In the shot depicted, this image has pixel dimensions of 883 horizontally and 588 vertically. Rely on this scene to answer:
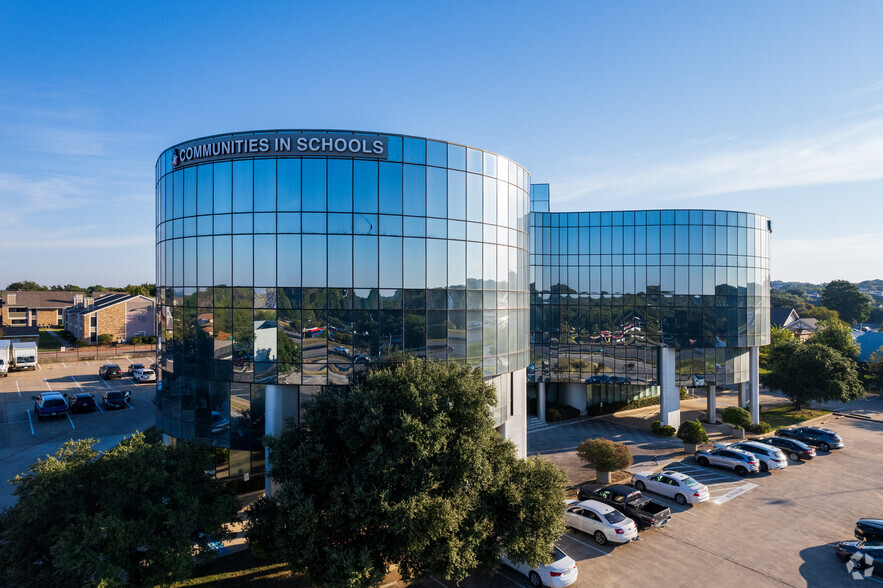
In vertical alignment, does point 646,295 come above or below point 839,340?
above

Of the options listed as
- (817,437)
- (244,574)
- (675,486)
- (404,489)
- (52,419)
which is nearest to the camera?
(404,489)

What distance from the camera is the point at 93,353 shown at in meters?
73.7

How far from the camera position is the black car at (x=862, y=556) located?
685 inches

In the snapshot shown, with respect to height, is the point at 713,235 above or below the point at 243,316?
above

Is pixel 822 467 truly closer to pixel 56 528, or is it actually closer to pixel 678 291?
pixel 678 291

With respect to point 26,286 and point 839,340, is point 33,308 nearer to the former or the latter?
point 26,286

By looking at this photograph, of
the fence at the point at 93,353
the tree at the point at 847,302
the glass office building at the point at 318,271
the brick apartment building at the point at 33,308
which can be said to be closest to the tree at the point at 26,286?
the brick apartment building at the point at 33,308

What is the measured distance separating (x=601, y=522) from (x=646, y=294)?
23.9m

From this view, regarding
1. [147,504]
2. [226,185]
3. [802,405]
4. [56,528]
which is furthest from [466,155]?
[802,405]

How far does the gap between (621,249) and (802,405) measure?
24496 millimetres

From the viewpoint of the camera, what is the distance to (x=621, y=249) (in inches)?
1547

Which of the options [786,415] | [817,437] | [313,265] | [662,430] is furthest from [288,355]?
[786,415]

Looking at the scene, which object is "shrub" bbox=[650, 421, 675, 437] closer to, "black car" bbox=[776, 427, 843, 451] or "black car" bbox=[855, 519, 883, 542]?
"black car" bbox=[776, 427, 843, 451]

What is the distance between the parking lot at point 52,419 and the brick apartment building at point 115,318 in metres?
26.1
